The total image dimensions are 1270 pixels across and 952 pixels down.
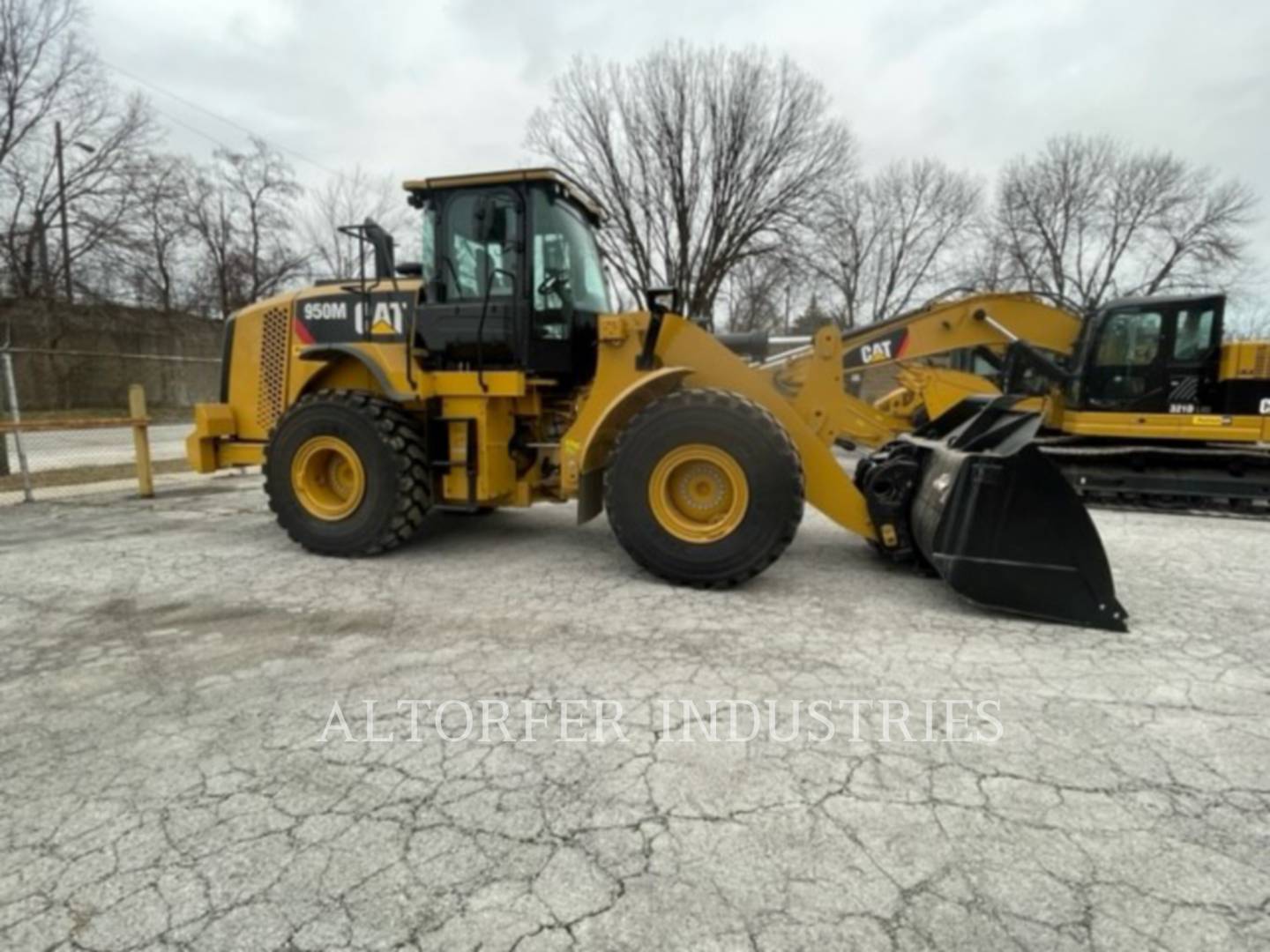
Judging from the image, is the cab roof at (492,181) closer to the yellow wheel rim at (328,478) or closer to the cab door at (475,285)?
the cab door at (475,285)

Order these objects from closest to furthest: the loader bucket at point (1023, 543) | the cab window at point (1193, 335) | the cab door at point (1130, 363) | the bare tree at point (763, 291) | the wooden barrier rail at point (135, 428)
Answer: the loader bucket at point (1023, 543) → the wooden barrier rail at point (135, 428) → the cab window at point (1193, 335) → the cab door at point (1130, 363) → the bare tree at point (763, 291)

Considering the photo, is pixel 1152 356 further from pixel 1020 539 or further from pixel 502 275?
pixel 502 275

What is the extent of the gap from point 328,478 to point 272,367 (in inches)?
51.7

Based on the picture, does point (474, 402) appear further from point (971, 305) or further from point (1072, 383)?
point (1072, 383)

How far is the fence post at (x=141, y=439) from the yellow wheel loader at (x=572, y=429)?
2933 millimetres

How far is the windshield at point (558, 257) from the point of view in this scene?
16.0 ft

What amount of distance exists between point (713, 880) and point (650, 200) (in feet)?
69.2

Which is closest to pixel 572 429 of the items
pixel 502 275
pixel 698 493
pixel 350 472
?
pixel 698 493

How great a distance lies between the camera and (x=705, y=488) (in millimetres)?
4246

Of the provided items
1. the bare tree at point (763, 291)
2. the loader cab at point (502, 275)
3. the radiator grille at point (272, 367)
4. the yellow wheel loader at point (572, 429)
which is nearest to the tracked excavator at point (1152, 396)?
the yellow wheel loader at point (572, 429)

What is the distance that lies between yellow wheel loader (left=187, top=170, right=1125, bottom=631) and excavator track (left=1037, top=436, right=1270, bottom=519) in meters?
5.19

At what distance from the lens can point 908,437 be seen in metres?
4.91

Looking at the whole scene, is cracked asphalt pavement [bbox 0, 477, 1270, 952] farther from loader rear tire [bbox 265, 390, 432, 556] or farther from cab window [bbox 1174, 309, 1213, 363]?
cab window [bbox 1174, 309, 1213, 363]

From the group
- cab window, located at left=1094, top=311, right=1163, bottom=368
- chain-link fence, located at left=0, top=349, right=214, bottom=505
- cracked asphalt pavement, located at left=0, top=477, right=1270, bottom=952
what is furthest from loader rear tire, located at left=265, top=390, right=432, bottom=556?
cab window, located at left=1094, top=311, right=1163, bottom=368
